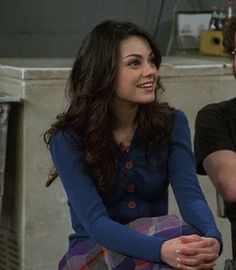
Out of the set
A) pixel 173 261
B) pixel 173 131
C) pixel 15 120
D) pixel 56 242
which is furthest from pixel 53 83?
pixel 173 261

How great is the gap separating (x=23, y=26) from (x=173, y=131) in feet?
6.95

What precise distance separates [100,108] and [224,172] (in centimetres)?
48

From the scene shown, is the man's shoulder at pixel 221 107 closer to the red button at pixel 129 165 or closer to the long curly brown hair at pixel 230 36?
the long curly brown hair at pixel 230 36

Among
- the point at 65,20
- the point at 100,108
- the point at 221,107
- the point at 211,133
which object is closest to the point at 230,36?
the point at 221,107

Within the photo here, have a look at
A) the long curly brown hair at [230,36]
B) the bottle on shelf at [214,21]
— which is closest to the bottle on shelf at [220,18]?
the bottle on shelf at [214,21]

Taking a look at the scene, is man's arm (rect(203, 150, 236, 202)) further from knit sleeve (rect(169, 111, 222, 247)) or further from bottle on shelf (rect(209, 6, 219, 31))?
bottle on shelf (rect(209, 6, 219, 31))

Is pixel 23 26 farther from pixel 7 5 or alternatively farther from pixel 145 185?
pixel 145 185

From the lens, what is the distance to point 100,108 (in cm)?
256

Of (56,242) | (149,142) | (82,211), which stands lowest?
(56,242)

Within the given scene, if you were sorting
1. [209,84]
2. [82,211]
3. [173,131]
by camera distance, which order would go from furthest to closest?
[209,84] → [173,131] → [82,211]

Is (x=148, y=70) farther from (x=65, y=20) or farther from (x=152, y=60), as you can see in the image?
(x=65, y=20)

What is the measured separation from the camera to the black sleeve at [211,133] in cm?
266

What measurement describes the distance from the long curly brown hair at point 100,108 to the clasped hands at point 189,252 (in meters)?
0.34

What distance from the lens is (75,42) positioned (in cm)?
471
